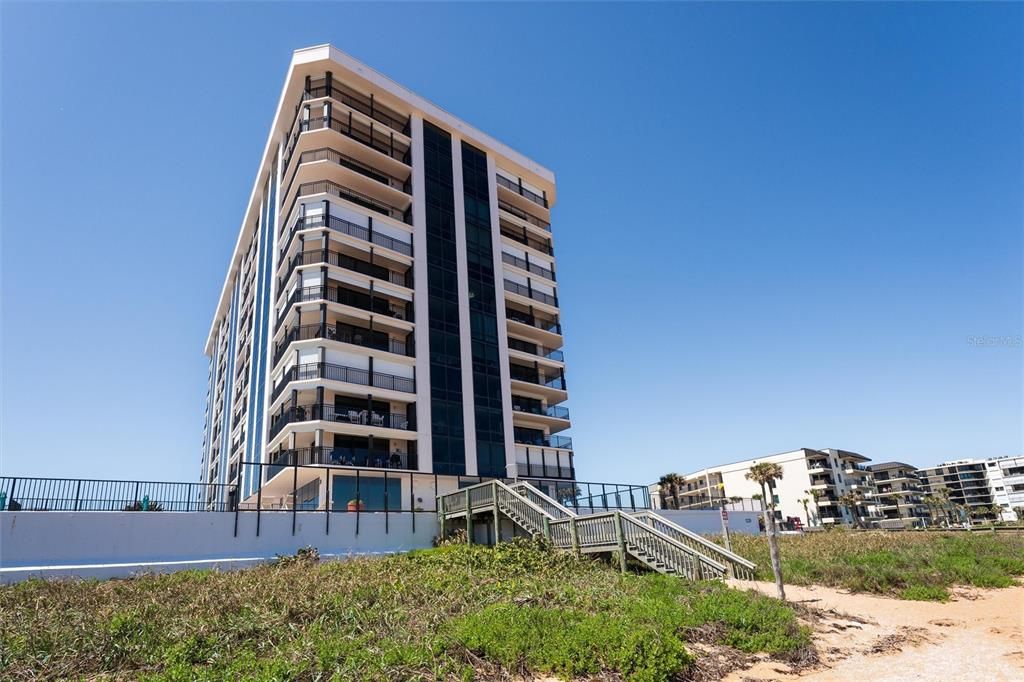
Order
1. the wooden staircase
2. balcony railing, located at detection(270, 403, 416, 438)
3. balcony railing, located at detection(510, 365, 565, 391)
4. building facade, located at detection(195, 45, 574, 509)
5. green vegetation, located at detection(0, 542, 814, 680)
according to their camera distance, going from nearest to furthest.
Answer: green vegetation, located at detection(0, 542, 814, 680) → the wooden staircase → balcony railing, located at detection(270, 403, 416, 438) → building facade, located at detection(195, 45, 574, 509) → balcony railing, located at detection(510, 365, 565, 391)

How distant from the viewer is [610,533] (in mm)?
18438

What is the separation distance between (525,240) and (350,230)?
1765cm

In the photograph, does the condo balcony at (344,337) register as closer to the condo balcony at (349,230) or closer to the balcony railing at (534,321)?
the condo balcony at (349,230)

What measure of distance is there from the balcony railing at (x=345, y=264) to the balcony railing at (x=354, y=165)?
266 inches

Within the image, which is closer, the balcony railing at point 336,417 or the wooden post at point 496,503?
the wooden post at point 496,503

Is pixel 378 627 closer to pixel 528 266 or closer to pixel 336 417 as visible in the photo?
pixel 336 417

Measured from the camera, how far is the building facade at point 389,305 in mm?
38188

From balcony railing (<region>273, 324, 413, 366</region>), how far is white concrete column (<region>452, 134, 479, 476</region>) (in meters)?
4.35

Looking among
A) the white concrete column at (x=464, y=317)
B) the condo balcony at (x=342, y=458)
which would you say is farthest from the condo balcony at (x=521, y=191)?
the condo balcony at (x=342, y=458)

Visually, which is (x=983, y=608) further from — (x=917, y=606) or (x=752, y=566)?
(x=752, y=566)

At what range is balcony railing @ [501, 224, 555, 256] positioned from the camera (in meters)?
53.6

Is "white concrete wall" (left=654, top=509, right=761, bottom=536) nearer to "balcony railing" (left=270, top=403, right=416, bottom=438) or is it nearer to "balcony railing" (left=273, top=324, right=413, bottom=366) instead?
"balcony railing" (left=270, top=403, right=416, bottom=438)

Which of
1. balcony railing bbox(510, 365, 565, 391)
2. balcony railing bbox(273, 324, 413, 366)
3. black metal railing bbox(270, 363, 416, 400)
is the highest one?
balcony railing bbox(273, 324, 413, 366)

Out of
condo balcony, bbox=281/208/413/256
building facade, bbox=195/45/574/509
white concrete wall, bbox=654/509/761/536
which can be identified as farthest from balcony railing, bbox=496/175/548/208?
white concrete wall, bbox=654/509/761/536
